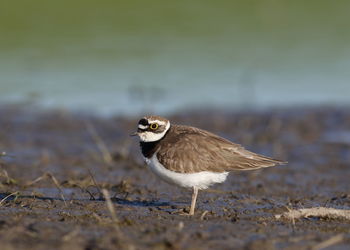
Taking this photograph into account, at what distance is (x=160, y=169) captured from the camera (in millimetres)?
7336

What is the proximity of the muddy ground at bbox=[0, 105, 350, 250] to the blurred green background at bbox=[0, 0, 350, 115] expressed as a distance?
0.94 meters

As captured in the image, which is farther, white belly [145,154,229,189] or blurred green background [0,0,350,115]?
blurred green background [0,0,350,115]

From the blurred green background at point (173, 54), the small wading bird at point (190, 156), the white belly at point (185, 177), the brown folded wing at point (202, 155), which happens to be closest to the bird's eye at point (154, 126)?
the small wading bird at point (190, 156)


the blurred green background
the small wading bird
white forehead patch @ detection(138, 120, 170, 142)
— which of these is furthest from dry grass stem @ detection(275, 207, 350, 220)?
the blurred green background

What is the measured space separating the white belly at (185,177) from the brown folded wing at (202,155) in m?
0.04

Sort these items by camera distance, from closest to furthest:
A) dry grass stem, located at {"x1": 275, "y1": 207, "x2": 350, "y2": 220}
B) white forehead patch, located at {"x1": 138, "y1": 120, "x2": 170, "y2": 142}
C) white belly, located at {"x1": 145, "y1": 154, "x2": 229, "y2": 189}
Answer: dry grass stem, located at {"x1": 275, "y1": 207, "x2": 350, "y2": 220} → white belly, located at {"x1": 145, "y1": 154, "x2": 229, "y2": 189} → white forehead patch, located at {"x1": 138, "y1": 120, "x2": 170, "y2": 142}

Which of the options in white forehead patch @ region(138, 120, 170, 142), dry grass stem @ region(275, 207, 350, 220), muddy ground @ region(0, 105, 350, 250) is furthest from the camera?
white forehead patch @ region(138, 120, 170, 142)

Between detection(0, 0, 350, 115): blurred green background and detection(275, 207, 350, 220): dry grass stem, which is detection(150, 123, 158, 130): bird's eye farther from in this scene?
detection(0, 0, 350, 115): blurred green background

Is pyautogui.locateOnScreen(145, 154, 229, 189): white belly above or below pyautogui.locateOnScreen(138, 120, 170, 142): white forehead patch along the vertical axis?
below

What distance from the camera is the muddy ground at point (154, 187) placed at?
5879 mm

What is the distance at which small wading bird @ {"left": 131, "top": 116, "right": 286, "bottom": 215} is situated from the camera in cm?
732

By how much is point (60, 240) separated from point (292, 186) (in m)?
4.71

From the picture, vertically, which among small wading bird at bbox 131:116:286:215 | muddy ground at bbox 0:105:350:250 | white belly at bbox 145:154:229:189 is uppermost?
small wading bird at bbox 131:116:286:215

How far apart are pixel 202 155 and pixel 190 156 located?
0.13m
